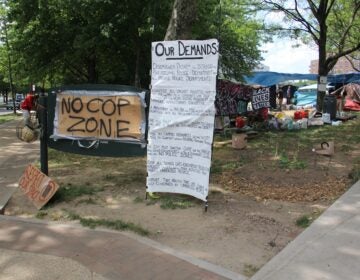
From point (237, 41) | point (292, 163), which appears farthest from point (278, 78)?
point (292, 163)

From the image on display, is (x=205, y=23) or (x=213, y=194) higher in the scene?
(x=205, y=23)

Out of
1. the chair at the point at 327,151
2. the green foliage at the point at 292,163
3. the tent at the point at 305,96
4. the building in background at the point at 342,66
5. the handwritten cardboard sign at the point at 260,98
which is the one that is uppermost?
the building in background at the point at 342,66

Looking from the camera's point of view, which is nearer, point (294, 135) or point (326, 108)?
point (294, 135)

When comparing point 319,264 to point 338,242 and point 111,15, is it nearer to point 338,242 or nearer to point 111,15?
point 338,242

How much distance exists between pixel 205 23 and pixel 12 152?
10630 mm

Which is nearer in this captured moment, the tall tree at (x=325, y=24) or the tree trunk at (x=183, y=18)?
the tree trunk at (x=183, y=18)

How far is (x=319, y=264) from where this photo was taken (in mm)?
4164

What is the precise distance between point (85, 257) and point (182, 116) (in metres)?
2.31

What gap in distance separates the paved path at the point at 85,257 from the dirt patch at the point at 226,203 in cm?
29

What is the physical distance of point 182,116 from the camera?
612 cm

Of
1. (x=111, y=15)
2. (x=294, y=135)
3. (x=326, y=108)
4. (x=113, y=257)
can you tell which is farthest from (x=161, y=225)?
(x=326, y=108)

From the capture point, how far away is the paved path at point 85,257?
4.14m

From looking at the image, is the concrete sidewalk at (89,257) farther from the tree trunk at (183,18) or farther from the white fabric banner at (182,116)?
the tree trunk at (183,18)

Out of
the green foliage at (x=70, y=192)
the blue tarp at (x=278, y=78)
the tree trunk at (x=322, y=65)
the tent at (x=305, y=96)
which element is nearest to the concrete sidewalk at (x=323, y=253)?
the green foliage at (x=70, y=192)
